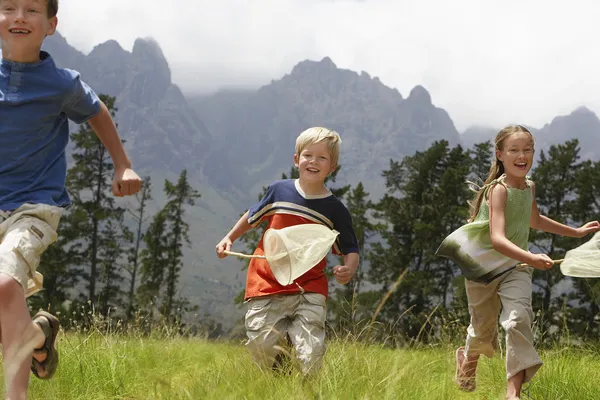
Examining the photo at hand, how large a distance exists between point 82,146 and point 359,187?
1657cm

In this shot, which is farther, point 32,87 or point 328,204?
point 328,204

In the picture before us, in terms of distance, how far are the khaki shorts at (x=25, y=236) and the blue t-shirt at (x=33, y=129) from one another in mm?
67

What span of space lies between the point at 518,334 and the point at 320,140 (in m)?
1.83

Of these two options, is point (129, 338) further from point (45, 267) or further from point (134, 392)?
point (45, 267)

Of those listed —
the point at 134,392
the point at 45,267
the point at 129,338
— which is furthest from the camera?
the point at 45,267

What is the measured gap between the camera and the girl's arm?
384 centimetres

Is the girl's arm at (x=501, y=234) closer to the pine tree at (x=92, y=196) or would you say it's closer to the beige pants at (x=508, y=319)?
the beige pants at (x=508, y=319)

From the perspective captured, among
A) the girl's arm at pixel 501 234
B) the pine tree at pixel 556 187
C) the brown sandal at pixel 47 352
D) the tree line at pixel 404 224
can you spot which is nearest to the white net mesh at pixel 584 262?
the girl's arm at pixel 501 234

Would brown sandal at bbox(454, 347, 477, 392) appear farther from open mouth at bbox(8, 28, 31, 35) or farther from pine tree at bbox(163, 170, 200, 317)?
pine tree at bbox(163, 170, 200, 317)

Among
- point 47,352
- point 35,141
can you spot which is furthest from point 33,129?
point 47,352

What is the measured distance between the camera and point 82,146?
37.6 m

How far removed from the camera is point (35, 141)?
3.44 m

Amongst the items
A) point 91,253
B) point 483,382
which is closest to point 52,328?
point 483,382

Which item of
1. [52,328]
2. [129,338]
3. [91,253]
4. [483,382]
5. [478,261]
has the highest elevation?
[478,261]
